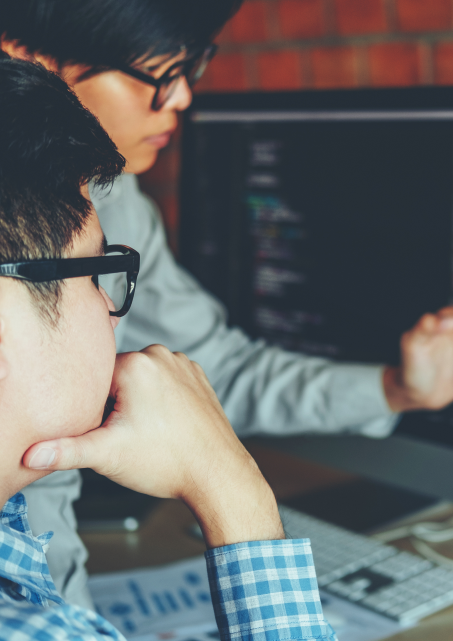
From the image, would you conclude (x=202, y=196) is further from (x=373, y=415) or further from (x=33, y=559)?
(x=33, y=559)

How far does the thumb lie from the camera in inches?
21.8

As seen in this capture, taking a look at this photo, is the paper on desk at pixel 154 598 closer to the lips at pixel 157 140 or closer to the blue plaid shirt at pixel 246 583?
the blue plaid shirt at pixel 246 583

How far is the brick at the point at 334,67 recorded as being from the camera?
140cm

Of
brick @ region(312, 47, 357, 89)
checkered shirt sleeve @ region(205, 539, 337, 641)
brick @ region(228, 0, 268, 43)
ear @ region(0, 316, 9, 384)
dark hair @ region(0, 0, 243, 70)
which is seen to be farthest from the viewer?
brick @ region(228, 0, 268, 43)

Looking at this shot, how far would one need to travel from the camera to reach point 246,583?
62 cm

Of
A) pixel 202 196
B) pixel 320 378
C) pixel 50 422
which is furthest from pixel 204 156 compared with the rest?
pixel 50 422

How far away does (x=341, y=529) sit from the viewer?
1.05 meters

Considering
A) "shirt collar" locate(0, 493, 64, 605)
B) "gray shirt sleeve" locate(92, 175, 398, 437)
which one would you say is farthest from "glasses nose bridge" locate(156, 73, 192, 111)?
Answer: "shirt collar" locate(0, 493, 64, 605)

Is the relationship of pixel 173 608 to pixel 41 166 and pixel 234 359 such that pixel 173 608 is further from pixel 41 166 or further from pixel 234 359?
pixel 41 166

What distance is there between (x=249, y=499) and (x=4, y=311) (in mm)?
290

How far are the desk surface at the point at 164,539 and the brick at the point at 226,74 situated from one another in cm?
84

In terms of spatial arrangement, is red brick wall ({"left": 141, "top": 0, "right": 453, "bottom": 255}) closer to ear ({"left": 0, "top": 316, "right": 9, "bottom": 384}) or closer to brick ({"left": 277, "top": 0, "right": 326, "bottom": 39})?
brick ({"left": 277, "top": 0, "right": 326, "bottom": 39})

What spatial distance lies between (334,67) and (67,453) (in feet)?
3.66

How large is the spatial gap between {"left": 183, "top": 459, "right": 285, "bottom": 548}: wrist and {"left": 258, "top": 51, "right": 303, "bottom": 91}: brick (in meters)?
1.07
